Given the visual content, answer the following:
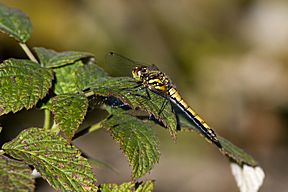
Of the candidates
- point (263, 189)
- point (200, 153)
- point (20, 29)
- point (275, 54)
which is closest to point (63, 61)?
point (20, 29)

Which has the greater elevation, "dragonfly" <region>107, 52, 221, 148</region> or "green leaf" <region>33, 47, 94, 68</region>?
"dragonfly" <region>107, 52, 221, 148</region>

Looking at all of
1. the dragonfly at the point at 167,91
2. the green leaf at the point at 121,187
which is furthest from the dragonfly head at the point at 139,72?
the green leaf at the point at 121,187

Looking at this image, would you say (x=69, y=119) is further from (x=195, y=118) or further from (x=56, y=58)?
(x=195, y=118)

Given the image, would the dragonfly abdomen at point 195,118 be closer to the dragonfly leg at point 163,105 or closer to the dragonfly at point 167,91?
the dragonfly at point 167,91

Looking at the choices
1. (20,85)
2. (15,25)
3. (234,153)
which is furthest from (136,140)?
(15,25)

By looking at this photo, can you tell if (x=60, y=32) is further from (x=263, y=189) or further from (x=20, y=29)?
(x=20, y=29)

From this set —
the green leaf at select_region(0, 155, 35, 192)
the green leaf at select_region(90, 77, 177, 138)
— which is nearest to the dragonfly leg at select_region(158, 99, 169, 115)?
the green leaf at select_region(90, 77, 177, 138)

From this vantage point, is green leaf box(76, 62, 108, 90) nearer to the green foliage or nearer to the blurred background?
the green foliage
